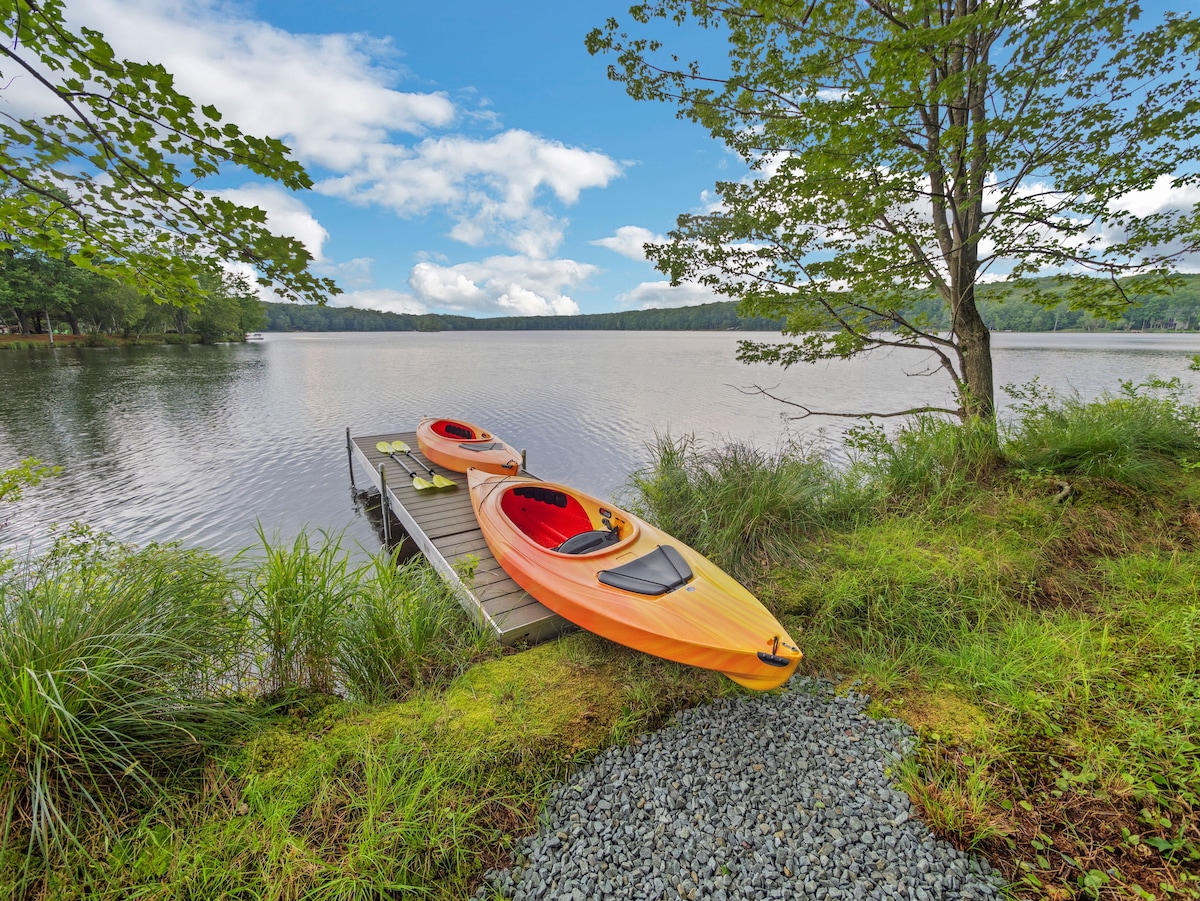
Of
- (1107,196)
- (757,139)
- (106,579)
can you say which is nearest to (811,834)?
(106,579)

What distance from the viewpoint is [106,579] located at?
8.91 ft

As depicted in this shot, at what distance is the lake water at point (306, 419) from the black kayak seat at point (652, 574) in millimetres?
4336

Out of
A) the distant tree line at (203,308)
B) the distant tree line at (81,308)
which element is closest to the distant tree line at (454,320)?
the distant tree line at (203,308)

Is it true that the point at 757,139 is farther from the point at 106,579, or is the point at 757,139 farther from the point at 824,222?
the point at 106,579

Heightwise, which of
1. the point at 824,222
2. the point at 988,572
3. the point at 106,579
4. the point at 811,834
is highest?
the point at 824,222

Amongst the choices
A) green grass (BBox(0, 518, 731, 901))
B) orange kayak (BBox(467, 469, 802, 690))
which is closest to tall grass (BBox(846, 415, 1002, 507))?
orange kayak (BBox(467, 469, 802, 690))

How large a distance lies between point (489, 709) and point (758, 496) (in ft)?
10.8

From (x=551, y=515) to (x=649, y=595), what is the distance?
2.54 metres

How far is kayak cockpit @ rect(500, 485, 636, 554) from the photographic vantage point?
15.6 feet

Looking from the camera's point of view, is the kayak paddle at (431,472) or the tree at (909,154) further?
the kayak paddle at (431,472)

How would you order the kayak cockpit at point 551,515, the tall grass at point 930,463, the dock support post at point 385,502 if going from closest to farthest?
the kayak cockpit at point 551,515 < the tall grass at point 930,463 < the dock support post at point 385,502

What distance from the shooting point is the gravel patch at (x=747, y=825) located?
182 cm

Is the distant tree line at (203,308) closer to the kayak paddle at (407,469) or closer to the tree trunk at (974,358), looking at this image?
the tree trunk at (974,358)

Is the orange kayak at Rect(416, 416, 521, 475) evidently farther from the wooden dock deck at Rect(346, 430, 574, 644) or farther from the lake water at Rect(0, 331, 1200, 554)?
the lake water at Rect(0, 331, 1200, 554)
